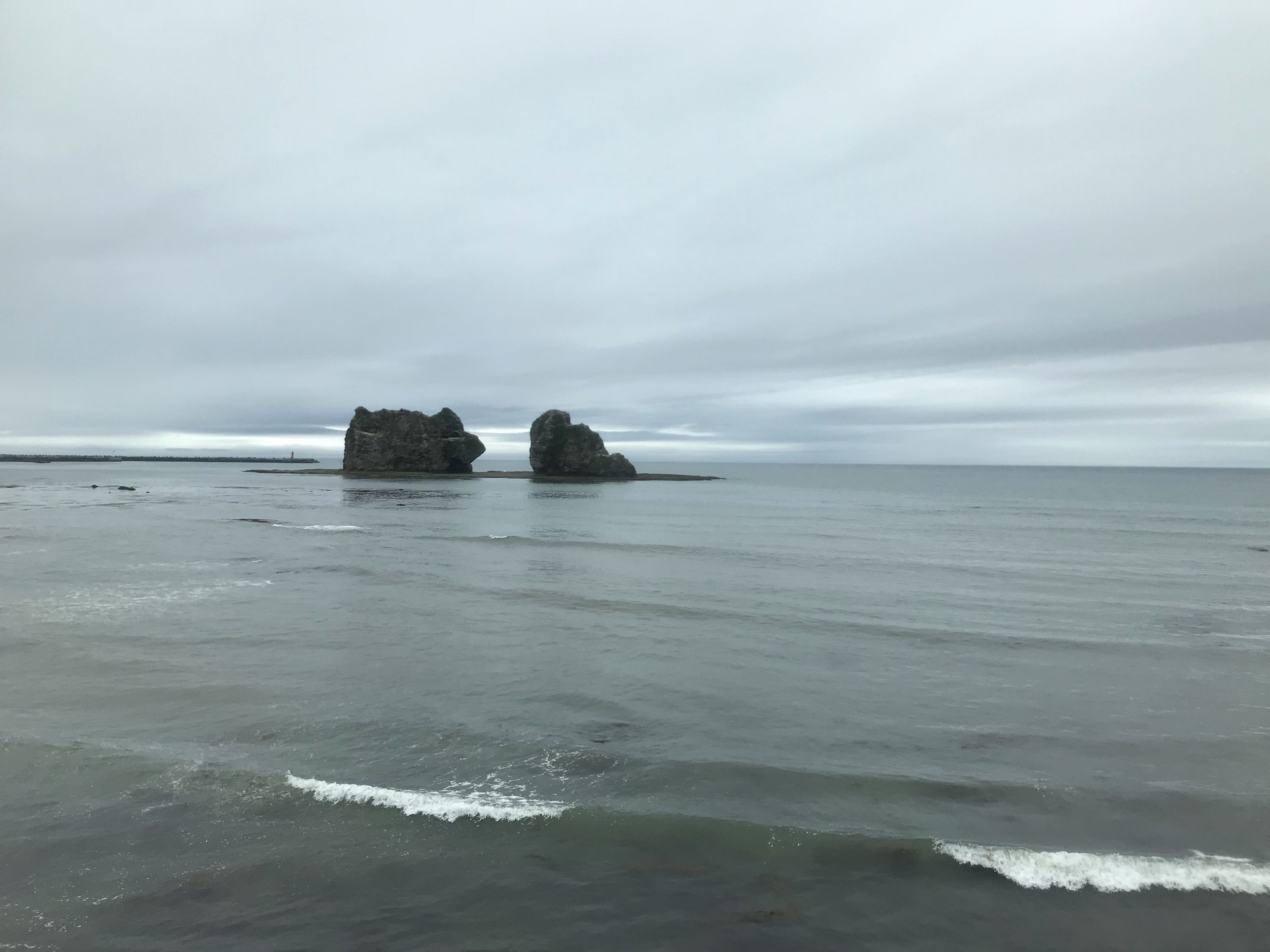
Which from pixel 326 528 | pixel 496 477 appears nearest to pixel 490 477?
pixel 496 477

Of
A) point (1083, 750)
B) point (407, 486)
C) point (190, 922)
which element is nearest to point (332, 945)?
point (190, 922)

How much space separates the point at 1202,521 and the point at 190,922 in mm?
74137

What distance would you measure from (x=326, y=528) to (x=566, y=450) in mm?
83536

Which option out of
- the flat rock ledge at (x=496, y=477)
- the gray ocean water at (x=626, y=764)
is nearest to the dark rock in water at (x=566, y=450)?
the flat rock ledge at (x=496, y=477)

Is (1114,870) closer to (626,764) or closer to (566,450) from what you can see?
(626,764)

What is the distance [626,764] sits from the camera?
10148mm

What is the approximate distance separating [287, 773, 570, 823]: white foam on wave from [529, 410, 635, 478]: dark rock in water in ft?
386

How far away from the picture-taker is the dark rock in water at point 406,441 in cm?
13188

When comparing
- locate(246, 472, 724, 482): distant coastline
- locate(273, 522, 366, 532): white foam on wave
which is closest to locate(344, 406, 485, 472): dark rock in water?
locate(246, 472, 724, 482): distant coastline

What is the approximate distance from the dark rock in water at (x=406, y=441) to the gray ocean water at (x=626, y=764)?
108 m

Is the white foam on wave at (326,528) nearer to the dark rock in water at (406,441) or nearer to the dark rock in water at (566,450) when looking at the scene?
the dark rock in water at (566,450)

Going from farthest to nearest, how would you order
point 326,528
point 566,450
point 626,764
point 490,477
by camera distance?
point 490,477 < point 566,450 < point 326,528 < point 626,764

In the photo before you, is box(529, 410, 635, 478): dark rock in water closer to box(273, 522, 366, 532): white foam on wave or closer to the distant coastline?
the distant coastline

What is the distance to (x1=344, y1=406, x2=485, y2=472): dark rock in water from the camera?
13188cm
